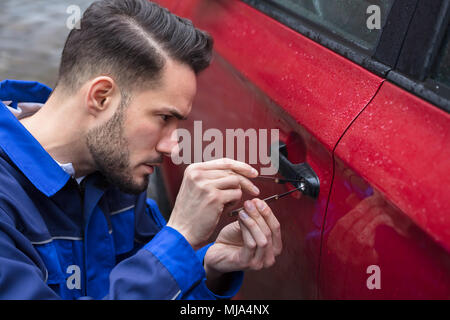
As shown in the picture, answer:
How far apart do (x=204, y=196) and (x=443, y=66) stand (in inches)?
25.7

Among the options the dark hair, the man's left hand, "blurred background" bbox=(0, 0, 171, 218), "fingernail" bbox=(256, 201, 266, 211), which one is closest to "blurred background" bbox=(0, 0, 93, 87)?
"blurred background" bbox=(0, 0, 171, 218)

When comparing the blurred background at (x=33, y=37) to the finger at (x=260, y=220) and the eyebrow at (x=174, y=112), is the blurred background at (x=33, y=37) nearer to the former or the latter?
the eyebrow at (x=174, y=112)

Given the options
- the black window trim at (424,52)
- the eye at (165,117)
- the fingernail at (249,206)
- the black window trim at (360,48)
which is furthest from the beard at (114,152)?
the black window trim at (424,52)

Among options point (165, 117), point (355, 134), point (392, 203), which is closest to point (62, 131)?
point (165, 117)

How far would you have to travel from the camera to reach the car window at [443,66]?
3.68ft

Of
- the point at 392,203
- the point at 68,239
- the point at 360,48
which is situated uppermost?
the point at 360,48

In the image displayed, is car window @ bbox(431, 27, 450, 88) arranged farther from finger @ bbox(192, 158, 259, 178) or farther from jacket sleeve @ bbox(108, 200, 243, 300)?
jacket sleeve @ bbox(108, 200, 243, 300)

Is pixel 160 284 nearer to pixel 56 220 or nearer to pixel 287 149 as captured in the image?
pixel 56 220

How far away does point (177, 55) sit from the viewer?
5.25ft

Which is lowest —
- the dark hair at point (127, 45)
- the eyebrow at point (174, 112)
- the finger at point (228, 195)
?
the finger at point (228, 195)

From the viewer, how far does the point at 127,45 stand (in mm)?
1548

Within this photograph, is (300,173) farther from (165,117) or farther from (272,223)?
(165,117)

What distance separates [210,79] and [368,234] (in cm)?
106
